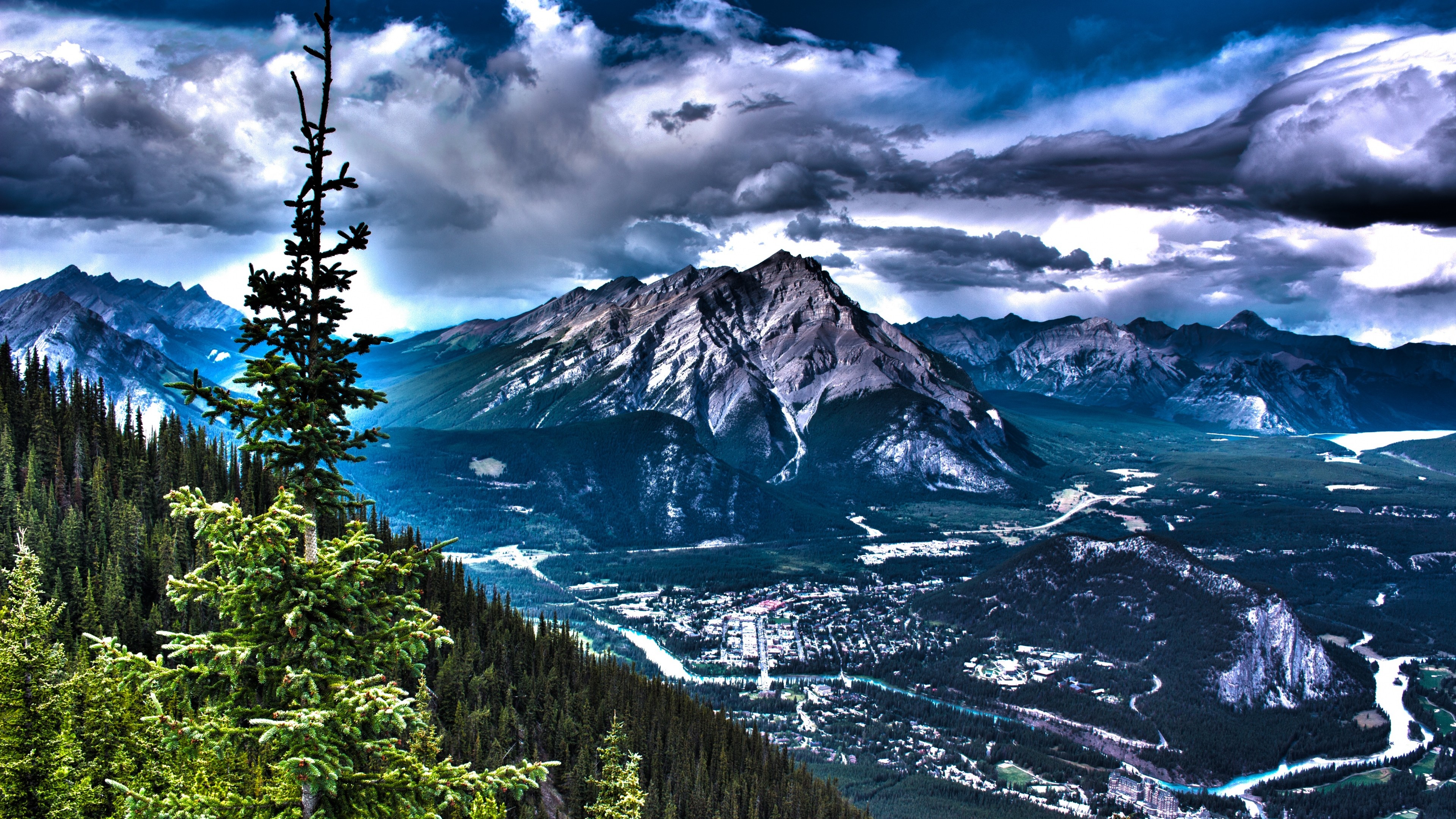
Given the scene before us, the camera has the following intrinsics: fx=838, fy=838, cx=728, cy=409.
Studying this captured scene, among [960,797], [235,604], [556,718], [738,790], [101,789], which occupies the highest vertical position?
[235,604]

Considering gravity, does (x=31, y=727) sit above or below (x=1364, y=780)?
above

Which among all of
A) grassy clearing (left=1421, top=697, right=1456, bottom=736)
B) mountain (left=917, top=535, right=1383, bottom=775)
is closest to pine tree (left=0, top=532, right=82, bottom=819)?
mountain (left=917, top=535, right=1383, bottom=775)

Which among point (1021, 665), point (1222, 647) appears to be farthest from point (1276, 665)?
point (1021, 665)

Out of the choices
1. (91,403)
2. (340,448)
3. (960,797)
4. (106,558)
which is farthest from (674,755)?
(91,403)

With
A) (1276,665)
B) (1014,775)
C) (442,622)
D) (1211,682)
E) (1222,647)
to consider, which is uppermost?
(442,622)

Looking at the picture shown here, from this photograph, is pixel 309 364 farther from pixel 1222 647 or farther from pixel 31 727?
pixel 1222 647

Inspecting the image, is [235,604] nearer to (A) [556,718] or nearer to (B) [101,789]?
(B) [101,789]

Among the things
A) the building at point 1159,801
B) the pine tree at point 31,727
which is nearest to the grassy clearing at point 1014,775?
the building at point 1159,801

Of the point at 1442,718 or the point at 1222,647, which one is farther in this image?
the point at 1222,647
